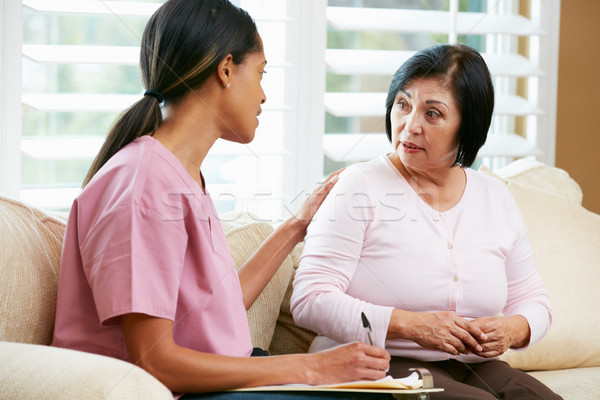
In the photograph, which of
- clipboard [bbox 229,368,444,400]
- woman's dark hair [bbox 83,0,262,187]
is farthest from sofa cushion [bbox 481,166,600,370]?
woman's dark hair [bbox 83,0,262,187]

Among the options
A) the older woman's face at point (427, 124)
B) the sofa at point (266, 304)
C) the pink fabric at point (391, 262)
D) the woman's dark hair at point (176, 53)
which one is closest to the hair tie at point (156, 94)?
the woman's dark hair at point (176, 53)

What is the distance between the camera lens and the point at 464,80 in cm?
154

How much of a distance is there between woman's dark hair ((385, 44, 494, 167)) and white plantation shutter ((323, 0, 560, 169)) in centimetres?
77

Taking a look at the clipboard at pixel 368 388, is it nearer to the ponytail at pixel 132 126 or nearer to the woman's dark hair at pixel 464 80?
the ponytail at pixel 132 126

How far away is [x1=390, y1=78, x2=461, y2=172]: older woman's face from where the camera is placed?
1537mm

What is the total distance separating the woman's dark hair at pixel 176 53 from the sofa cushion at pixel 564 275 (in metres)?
1.09

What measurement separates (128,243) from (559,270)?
1.33 metres

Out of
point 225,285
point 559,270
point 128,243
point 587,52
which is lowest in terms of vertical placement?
point 559,270

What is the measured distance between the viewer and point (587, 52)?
281cm

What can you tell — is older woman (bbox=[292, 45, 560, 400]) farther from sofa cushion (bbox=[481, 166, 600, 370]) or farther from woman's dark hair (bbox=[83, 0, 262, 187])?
woman's dark hair (bbox=[83, 0, 262, 187])

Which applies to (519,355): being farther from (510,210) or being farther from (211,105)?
(211,105)

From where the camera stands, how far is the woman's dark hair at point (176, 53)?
1208 millimetres

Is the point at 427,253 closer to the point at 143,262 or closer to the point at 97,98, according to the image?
the point at 143,262

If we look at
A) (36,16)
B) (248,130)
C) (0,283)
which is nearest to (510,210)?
(248,130)
